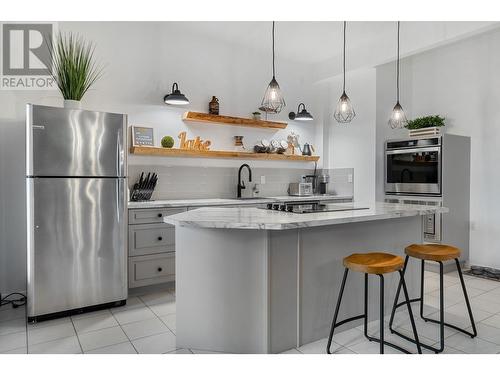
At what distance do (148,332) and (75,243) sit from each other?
3.13 ft

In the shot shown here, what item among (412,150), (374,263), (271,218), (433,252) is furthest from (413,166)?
(271,218)

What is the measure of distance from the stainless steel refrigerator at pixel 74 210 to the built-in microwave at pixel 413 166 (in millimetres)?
3250

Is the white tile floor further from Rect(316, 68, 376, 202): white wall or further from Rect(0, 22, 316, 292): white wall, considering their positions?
Rect(316, 68, 376, 202): white wall

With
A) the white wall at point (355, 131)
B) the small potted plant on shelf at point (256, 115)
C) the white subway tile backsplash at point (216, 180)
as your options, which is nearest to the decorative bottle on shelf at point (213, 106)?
the small potted plant on shelf at point (256, 115)

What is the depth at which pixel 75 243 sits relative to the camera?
118 inches

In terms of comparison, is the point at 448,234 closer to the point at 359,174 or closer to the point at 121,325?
the point at 359,174

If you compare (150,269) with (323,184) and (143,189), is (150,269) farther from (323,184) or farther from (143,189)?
(323,184)

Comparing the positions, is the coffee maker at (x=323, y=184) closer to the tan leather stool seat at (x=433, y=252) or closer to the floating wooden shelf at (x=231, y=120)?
the floating wooden shelf at (x=231, y=120)

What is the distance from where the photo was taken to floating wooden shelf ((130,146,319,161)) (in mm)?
4051

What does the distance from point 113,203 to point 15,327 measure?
3.81ft

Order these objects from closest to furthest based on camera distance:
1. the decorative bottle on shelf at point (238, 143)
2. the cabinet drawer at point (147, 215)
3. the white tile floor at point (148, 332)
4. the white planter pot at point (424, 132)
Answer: the white tile floor at point (148, 332) < the cabinet drawer at point (147, 215) < the white planter pot at point (424, 132) < the decorative bottle on shelf at point (238, 143)

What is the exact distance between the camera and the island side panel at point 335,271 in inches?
97.3

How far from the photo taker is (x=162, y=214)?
3.64 metres
